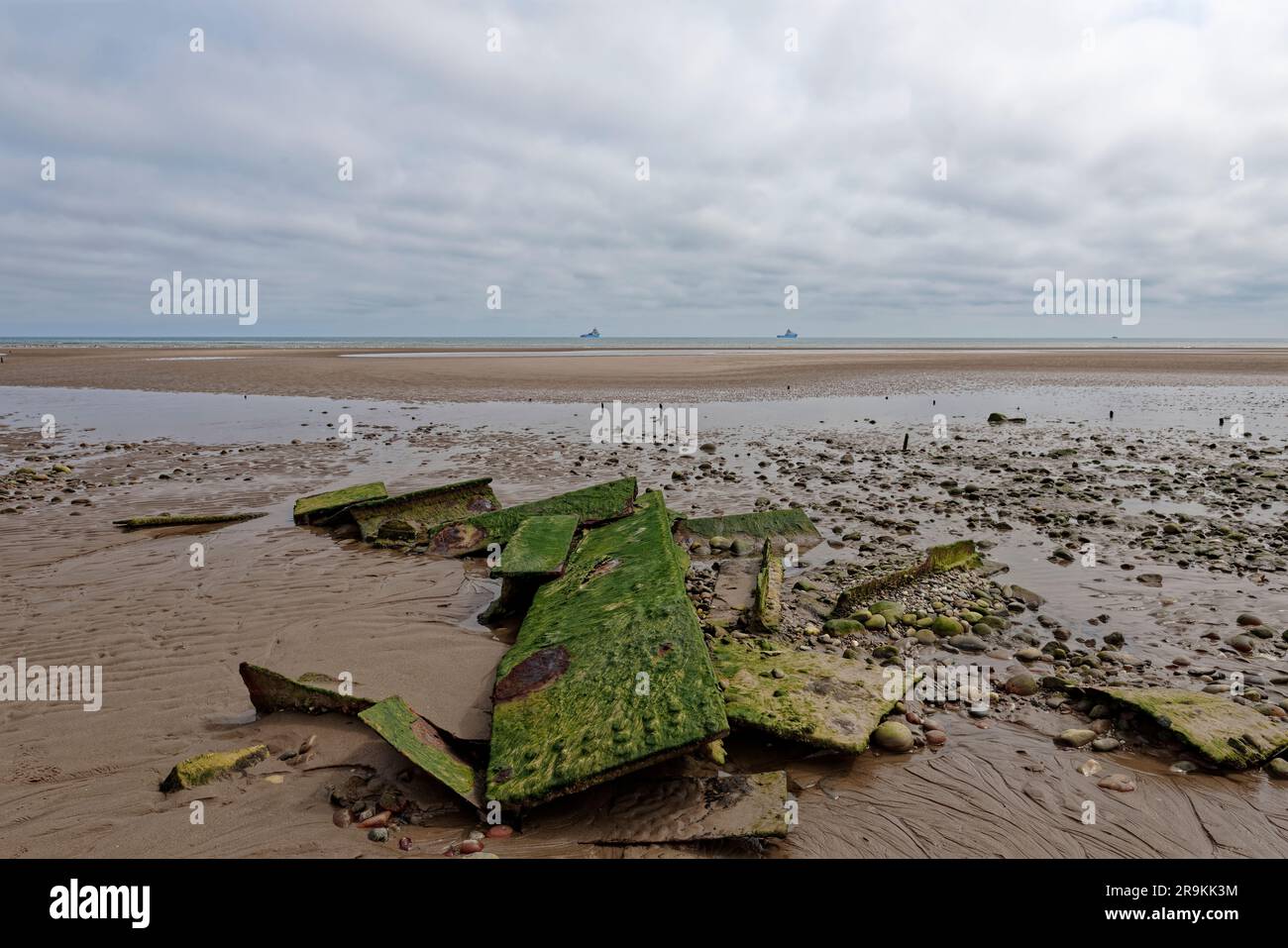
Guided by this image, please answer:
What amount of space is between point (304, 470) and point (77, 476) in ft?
12.5

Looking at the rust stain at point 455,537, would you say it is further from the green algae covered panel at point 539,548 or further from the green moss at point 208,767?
the green moss at point 208,767

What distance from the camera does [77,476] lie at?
40.4 ft

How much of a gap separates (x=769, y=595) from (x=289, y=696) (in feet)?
13.0

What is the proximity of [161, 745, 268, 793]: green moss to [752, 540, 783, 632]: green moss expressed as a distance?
152 inches

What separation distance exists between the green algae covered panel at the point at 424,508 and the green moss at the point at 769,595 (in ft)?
13.8

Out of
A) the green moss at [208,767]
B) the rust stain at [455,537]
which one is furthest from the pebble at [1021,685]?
the rust stain at [455,537]

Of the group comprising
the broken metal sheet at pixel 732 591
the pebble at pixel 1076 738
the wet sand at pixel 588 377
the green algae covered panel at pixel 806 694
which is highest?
the wet sand at pixel 588 377

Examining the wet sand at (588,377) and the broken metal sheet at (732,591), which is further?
the wet sand at (588,377)

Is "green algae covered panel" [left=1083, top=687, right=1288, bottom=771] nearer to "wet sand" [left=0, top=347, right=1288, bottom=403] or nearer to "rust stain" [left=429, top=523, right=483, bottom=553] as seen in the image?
"rust stain" [left=429, top=523, right=483, bottom=553]

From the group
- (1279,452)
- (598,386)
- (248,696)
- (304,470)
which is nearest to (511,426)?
(304,470)

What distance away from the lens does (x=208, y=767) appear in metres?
3.78

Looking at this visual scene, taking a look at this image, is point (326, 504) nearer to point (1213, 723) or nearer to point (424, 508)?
point (424, 508)

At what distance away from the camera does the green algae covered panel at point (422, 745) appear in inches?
137
